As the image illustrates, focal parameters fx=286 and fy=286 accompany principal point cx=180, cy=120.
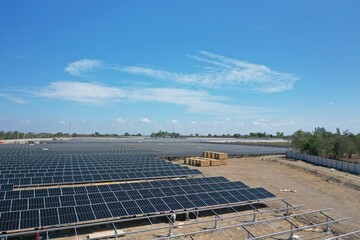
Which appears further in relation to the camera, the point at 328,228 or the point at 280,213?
the point at 280,213

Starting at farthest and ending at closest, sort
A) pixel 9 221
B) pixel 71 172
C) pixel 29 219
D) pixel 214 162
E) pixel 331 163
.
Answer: pixel 331 163, pixel 214 162, pixel 71 172, pixel 29 219, pixel 9 221

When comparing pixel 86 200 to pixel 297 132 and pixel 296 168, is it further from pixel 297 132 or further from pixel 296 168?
pixel 297 132

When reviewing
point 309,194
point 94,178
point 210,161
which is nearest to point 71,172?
point 94,178

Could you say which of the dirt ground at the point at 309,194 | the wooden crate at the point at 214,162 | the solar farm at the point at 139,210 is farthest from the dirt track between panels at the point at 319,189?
the wooden crate at the point at 214,162

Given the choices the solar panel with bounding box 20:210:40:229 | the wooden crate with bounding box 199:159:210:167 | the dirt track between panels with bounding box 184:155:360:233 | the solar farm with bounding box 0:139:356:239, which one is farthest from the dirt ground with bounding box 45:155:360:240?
the wooden crate with bounding box 199:159:210:167

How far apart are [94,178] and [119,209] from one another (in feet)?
36.0

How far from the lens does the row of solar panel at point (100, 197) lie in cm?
1488

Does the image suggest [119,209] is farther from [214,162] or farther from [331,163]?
[331,163]

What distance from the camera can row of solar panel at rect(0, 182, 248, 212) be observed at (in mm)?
14875

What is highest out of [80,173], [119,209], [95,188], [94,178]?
[80,173]

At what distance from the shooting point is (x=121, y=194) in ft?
58.9

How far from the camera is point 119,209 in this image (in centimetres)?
1539

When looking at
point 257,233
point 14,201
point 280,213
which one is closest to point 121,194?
point 14,201

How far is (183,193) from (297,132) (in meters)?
Answer: 57.3
